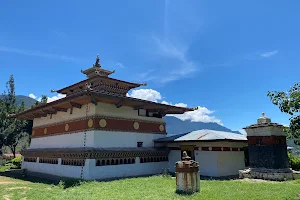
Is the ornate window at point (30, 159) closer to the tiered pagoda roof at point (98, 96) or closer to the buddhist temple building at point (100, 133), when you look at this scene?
the buddhist temple building at point (100, 133)

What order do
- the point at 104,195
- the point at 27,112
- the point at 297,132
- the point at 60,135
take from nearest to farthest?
the point at 104,195, the point at 297,132, the point at 60,135, the point at 27,112

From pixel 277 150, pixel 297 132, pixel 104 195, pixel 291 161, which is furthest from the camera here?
pixel 291 161

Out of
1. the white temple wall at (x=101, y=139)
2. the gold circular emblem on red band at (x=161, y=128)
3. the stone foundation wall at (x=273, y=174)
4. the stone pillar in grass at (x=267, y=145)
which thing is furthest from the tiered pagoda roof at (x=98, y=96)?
the stone foundation wall at (x=273, y=174)

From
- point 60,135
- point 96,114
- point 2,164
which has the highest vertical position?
point 96,114

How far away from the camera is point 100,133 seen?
17.8 m

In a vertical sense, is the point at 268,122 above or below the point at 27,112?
below

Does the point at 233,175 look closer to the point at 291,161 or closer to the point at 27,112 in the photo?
the point at 291,161

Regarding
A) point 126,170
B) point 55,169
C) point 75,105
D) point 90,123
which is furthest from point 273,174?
point 55,169

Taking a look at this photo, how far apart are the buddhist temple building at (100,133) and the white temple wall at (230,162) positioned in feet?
17.1

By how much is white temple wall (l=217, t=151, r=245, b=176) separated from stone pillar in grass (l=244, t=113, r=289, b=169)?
187 centimetres

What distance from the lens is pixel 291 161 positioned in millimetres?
18984

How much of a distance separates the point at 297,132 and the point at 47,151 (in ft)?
62.5

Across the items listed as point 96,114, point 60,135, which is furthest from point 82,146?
point 60,135

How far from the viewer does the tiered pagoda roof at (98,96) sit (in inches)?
674
